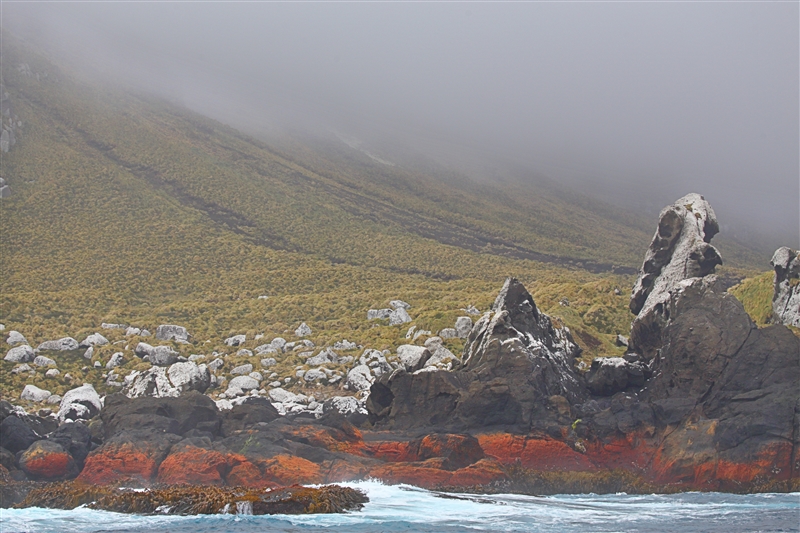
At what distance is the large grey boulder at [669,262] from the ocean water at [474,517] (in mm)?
10773

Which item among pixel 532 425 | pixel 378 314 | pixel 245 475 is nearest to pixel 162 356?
pixel 378 314

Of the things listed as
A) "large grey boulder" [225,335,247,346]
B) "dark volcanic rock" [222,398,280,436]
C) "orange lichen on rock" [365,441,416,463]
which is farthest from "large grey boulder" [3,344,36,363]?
A: "orange lichen on rock" [365,441,416,463]

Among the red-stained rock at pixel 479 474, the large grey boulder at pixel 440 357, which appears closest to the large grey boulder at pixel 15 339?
the large grey boulder at pixel 440 357

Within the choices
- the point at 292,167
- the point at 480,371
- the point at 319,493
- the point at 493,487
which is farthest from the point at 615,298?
the point at 292,167

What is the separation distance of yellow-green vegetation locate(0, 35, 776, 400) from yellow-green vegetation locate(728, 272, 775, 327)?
689cm

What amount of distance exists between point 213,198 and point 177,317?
55.6 metres

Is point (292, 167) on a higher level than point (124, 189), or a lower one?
higher

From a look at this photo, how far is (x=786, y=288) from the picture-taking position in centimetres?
3469

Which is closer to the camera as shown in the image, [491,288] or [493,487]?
[493,487]

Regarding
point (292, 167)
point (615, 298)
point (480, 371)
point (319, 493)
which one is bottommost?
point (319, 493)

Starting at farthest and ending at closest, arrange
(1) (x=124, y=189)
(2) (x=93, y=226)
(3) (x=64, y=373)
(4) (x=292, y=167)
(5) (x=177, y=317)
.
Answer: (4) (x=292, y=167)
(1) (x=124, y=189)
(2) (x=93, y=226)
(5) (x=177, y=317)
(3) (x=64, y=373)

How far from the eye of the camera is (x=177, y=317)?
6009 cm

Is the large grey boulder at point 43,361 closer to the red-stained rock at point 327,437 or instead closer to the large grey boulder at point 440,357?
the large grey boulder at point 440,357

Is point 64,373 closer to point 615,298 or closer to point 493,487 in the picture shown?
point 493,487
